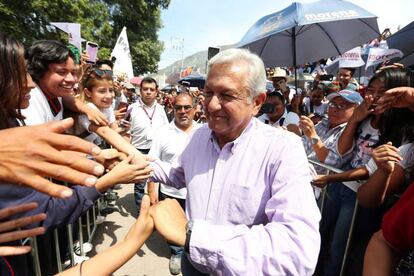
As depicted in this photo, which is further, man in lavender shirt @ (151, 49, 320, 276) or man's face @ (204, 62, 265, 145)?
man's face @ (204, 62, 265, 145)

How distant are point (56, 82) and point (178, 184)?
1310 mm

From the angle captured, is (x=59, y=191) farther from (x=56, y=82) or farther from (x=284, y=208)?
(x=56, y=82)

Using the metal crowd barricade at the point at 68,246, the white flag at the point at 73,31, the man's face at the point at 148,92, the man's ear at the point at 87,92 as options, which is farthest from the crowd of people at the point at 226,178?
the white flag at the point at 73,31

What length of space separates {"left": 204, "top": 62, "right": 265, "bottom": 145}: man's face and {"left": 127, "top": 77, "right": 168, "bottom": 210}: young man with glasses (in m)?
3.51

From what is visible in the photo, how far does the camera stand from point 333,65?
26.6 feet

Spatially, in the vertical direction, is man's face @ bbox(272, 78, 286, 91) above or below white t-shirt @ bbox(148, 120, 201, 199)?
above

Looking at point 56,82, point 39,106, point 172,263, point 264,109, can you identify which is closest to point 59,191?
point 39,106

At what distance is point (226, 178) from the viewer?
1645mm

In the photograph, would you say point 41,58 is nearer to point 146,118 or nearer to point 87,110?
point 87,110

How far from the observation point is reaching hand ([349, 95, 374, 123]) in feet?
8.31

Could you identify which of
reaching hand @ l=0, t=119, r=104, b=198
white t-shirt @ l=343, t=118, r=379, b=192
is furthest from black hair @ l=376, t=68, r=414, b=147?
reaching hand @ l=0, t=119, r=104, b=198

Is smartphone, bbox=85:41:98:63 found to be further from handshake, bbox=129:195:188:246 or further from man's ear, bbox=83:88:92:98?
handshake, bbox=129:195:188:246

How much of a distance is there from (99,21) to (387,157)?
1941 centimetres

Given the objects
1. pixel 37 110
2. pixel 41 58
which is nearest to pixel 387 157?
pixel 37 110
